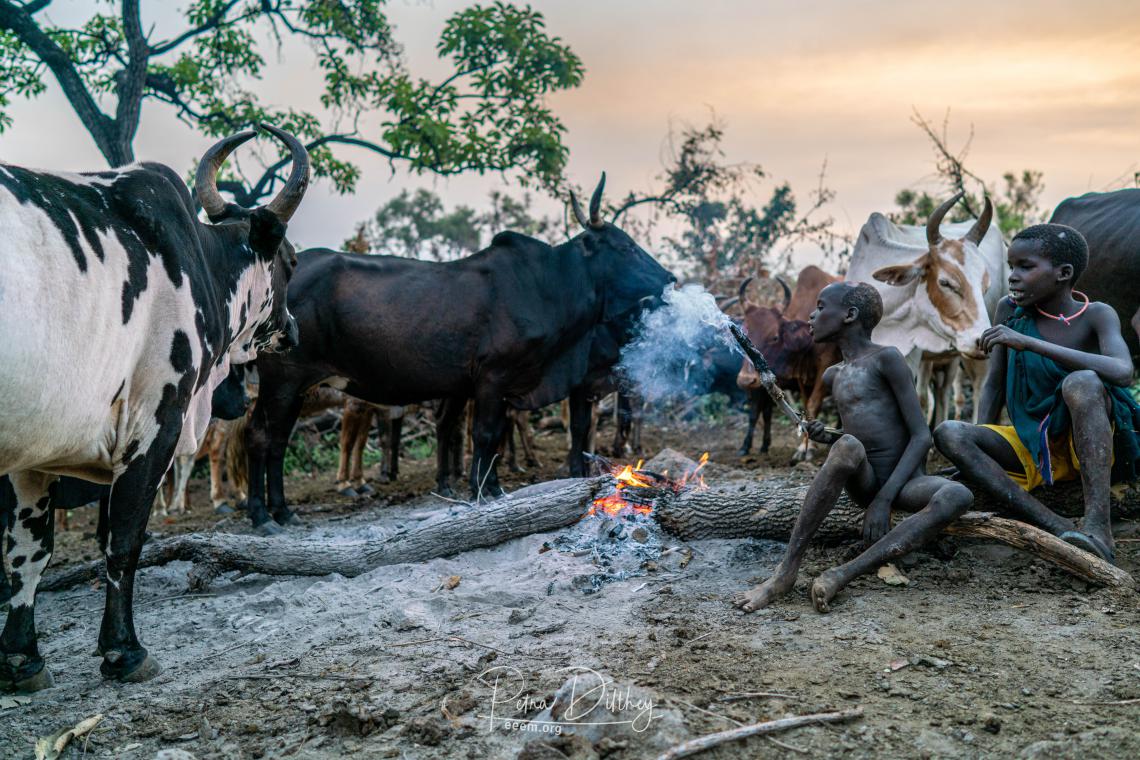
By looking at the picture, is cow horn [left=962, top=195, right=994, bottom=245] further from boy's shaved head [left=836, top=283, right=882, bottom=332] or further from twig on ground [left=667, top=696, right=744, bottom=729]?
twig on ground [left=667, top=696, right=744, bottom=729]

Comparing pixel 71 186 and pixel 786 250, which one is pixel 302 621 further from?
pixel 786 250

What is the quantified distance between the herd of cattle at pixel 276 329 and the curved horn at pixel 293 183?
1 centimetres

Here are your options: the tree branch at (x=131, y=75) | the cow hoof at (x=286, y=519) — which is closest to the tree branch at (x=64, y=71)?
the tree branch at (x=131, y=75)

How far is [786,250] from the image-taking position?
15.6 metres

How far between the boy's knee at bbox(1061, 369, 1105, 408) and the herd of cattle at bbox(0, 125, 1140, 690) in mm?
1840

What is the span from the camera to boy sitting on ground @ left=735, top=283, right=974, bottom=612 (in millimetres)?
4180

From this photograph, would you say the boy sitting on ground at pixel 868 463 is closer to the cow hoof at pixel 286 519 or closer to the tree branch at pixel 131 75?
the cow hoof at pixel 286 519

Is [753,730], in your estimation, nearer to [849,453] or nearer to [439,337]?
[849,453]

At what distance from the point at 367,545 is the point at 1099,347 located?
13.4 feet

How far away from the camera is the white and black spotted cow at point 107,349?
10.8 ft

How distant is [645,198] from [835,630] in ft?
39.0

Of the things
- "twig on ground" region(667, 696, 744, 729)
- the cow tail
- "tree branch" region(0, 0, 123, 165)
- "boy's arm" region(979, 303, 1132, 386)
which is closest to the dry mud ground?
"twig on ground" region(667, 696, 744, 729)

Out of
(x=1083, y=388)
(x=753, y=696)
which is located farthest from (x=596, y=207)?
(x=753, y=696)

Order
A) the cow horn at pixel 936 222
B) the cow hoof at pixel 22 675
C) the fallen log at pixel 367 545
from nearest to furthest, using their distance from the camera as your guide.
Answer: the cow hoof at pixel 22 675 → the fallen log at pixel 367 545 → the cow horn at pixel 936 222
